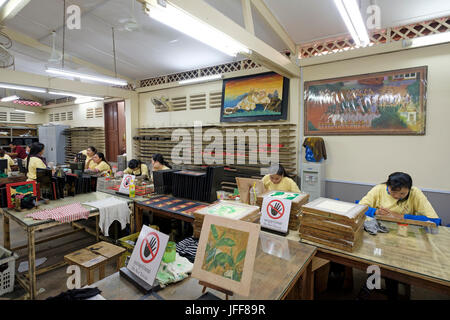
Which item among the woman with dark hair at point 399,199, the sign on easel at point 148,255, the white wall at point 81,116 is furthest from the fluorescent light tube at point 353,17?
the white wall at point 81,116

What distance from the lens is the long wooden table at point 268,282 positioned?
1.35m

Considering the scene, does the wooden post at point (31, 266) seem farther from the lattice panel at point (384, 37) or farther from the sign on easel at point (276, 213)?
the lattice panel at point (384, 37)

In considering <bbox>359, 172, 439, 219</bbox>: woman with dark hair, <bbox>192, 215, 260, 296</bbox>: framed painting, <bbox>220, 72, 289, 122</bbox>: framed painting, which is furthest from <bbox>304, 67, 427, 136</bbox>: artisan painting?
<bbox>192, 215, 260, 296</bbox>: framed painting

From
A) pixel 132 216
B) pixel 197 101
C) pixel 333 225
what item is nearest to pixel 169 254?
pixel 333 225

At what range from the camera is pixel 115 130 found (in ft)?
28.0

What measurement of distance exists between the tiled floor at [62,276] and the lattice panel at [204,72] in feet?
14.3

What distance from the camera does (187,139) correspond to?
6.45 meters

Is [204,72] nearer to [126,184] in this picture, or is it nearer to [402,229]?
[126,184]

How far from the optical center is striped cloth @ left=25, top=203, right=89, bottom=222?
2.74 m

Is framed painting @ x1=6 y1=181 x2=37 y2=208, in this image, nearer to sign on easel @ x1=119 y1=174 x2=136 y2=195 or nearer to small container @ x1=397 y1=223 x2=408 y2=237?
sign on easel @ x1=119 y1=174 x2=136 y2=195

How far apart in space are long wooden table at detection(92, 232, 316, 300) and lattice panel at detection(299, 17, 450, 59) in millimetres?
4007

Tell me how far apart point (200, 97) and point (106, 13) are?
2.68m

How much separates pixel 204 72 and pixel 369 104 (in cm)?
391
